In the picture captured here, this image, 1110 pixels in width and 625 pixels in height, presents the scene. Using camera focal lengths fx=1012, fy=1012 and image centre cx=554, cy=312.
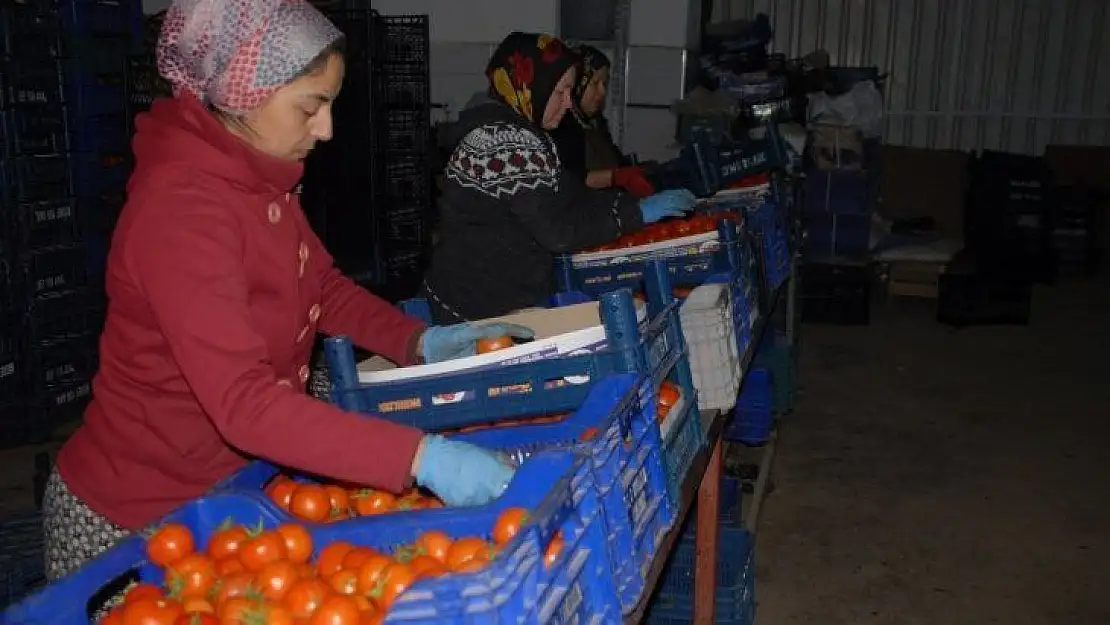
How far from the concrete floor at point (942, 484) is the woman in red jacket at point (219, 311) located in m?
2.59

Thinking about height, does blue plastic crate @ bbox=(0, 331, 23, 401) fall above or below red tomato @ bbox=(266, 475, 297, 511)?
below

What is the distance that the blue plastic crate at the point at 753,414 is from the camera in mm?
4699

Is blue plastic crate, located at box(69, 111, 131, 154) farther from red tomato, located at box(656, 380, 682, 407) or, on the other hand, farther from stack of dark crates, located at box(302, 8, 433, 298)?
red tomato, located at box(656, 380, 682, 407)

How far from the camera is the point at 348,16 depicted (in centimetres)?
673

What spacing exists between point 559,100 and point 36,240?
3.10m

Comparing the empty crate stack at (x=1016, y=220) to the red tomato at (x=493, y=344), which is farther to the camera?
the empty crate stack at (x=1016, y=220)

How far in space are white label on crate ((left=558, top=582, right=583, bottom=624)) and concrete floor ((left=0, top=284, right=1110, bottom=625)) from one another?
251 centimetres

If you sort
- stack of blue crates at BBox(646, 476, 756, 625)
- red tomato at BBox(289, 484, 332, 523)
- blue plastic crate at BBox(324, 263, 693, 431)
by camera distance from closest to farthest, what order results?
red tomato at BBox(289, 484, 332, 523) → blue plastic crate at BBox(324, 263, 693, 431) → stack of blue crates at BBox(646, 476, 756, 625)

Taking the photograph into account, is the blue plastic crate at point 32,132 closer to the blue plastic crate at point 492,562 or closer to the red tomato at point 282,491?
the red tomato at point 282,491

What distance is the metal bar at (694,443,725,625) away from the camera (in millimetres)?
2701

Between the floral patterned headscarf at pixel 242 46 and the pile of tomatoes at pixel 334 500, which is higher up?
the floral patterned headscarf at pixel 242 46

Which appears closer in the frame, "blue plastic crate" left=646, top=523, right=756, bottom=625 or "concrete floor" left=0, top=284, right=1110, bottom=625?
"blue plastic crate" left=646, top=523, right=756, bottom=625

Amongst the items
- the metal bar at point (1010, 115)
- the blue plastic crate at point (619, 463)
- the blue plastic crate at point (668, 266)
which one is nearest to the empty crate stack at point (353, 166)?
the blue plastic crate at point (668, 266)

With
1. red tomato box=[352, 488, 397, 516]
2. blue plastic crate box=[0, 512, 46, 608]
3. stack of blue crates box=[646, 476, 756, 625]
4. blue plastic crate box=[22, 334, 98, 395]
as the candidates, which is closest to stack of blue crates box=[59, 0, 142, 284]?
blue plastic crate box=[22, 334, 98, 395]
